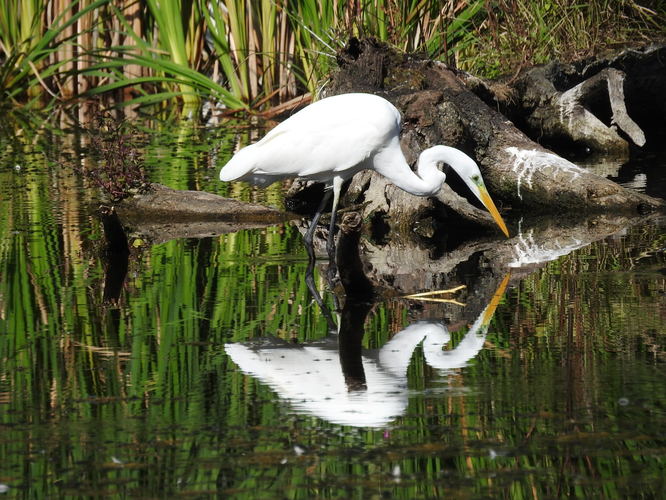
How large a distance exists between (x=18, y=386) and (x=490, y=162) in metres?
5.84

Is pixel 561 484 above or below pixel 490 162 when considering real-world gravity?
below

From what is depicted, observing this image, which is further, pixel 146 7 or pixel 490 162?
pixel 146 7

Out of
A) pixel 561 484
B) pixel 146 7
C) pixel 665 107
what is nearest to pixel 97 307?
pixel 561 484

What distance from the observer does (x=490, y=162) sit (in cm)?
998

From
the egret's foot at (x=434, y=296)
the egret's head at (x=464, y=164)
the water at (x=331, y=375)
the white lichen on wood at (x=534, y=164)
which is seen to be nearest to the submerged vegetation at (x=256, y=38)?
the white lichen on wood at (x=534, y=164)

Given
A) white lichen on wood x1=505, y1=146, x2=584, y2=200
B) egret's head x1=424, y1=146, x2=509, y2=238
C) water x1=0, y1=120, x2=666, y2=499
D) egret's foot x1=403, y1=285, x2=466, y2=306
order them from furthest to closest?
white lichen on wood x1=505, y1=146, x2=584, y2=200
egret's head x1=424, y1=146, x2=509, y2=238
egret's foot x1=403, y1=285, x2=466, y2=306
water x1=0, y1=120, x2=666, y2=499

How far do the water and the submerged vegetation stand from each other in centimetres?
468

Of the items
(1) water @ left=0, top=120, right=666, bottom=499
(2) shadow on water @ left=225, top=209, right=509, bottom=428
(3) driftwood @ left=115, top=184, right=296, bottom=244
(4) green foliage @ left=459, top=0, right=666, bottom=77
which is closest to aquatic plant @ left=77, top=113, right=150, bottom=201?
(3) driftwood @ left=115, top=184, right=296, bottom=244

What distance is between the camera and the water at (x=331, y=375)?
391 cm

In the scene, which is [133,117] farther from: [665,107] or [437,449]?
[437,449]

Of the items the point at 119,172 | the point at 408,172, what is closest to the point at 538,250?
the point at 408,172

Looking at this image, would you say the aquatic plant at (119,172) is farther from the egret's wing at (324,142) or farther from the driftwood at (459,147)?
the egret's wing at (324,142)

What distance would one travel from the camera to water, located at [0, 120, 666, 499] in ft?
12.8

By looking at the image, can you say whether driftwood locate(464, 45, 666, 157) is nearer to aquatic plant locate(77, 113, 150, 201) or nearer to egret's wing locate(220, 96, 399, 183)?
aquatic plant locate(77, 113, 150, 201)
